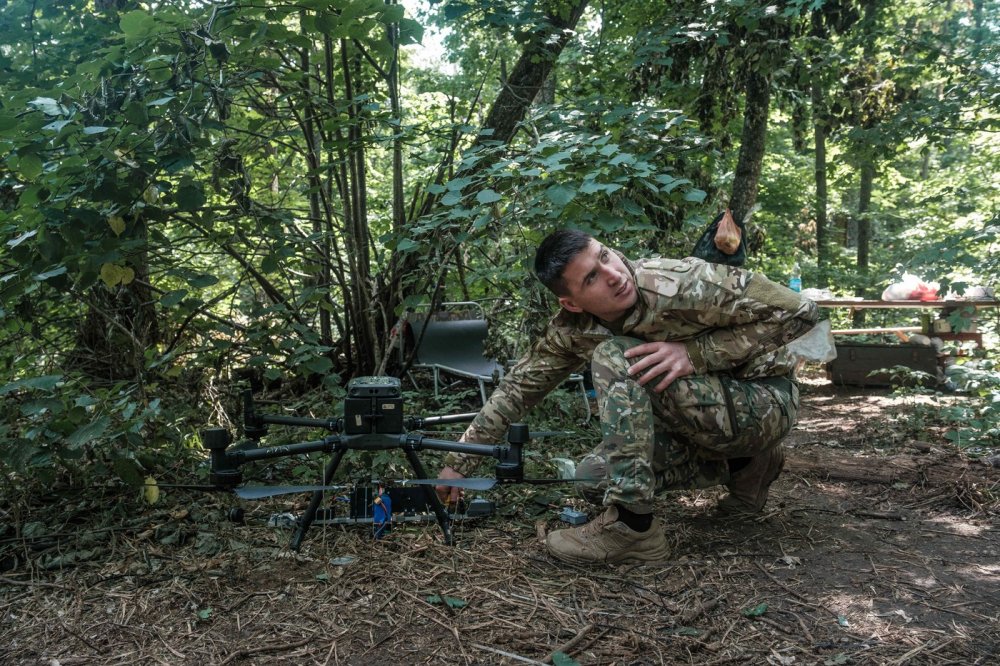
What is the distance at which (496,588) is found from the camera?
2.35 meters

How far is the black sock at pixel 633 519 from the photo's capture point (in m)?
2.54

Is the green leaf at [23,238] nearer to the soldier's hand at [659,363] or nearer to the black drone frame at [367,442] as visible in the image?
the black drone frame at [367,442]

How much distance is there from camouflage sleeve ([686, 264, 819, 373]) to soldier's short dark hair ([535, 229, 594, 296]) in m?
0.52

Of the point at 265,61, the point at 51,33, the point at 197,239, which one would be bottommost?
the point at 197,239

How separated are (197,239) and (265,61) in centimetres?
125

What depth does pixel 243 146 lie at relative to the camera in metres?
4.36

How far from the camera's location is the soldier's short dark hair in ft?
8.29

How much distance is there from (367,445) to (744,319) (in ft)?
4.82

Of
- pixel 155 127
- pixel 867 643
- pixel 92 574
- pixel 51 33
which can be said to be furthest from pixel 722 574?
pixel 51 33

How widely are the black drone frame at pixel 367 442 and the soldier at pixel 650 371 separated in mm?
471

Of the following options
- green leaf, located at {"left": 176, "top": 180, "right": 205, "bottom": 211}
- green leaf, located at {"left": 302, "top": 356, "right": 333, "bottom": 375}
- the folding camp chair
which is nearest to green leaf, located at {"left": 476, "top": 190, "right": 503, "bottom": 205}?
green leaf, located at {"left": 176, "top": 180, "right": 205, "bottom": 211}

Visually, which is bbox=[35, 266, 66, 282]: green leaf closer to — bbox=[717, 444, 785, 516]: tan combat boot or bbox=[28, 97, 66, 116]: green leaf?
bbox=[28, 97, 66, 116]: green leaf

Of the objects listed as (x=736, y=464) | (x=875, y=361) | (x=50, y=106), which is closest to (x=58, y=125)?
(x=50, y=106)

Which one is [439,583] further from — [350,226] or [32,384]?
[350,226]
